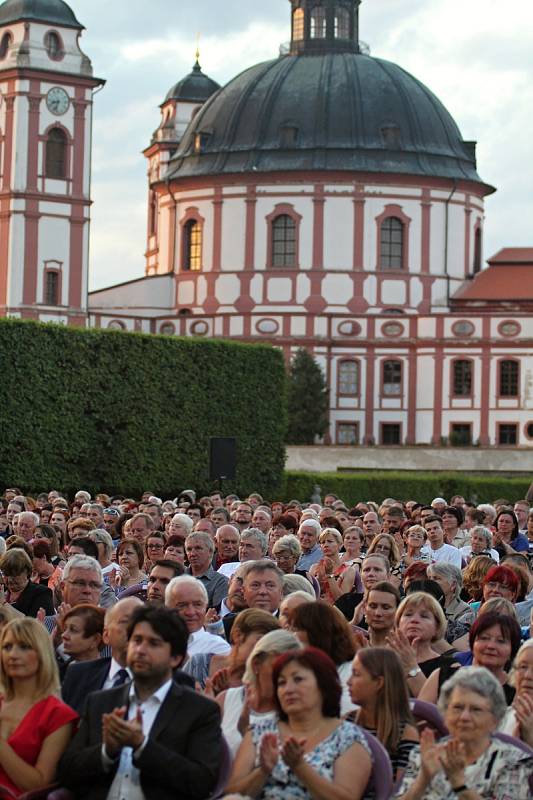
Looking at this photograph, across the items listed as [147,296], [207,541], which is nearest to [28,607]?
[207,541]

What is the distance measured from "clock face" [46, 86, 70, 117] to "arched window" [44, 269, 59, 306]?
6236mm

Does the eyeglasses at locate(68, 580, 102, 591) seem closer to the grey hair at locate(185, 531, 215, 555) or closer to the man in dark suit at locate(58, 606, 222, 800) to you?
the grey hair at locate(185, 531, 215, 555)

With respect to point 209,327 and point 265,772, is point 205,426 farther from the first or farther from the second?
point 265,772

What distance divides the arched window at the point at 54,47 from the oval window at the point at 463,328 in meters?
20.5

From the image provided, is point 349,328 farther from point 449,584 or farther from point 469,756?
point 469,756

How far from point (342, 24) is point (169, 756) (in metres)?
85.9

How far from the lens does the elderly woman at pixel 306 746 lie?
8.09 m

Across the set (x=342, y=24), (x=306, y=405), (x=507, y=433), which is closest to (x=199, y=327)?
(x=306, y=405)

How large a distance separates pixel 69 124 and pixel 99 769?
6801 centimetres

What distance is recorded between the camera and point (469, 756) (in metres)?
8.34

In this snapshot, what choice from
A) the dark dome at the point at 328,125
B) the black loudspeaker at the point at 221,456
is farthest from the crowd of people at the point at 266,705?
the dark dome at the point at 328,125

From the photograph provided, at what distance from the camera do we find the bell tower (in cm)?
9006

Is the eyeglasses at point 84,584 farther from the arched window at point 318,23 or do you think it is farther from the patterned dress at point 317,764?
the arched window at point 318,23

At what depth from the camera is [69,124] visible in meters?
74.9
